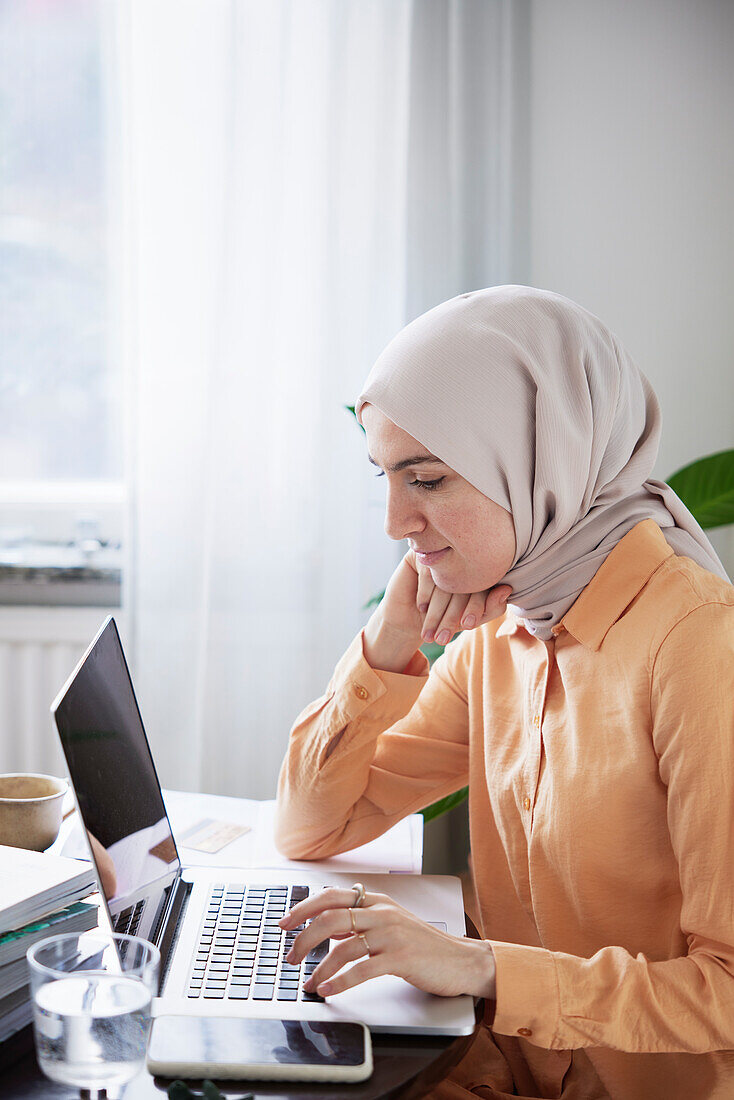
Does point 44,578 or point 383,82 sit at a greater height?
point 383,82

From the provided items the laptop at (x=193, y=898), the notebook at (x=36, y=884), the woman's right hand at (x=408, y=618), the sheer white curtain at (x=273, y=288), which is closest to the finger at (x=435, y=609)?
the woman's right hand at (x=408, y=618)

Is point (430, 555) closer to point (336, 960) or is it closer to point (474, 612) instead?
point (474, 612)

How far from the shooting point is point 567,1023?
868mm

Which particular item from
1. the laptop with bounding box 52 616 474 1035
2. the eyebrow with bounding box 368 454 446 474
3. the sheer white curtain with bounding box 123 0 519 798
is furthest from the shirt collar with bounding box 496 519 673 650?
the sheer white curtain with bounding box 123 0 519 798

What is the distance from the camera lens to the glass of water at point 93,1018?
651 millimetres

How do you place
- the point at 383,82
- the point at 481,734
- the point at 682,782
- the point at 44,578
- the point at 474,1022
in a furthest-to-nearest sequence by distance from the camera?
the point at 44,578 < the point at 383,82 < the point at 481,734 < the point at 682,782 < the point at 474,1022

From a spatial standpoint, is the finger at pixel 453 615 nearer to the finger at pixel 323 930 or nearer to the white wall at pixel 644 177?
the finger at pixel 323 930

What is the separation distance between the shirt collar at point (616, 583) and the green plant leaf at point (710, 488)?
74cm

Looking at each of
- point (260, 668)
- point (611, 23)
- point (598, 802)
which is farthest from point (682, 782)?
point (611, 23)

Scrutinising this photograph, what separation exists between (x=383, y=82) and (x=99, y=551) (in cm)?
122

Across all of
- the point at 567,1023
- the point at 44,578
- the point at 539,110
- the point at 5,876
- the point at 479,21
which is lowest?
the point at 567,1023

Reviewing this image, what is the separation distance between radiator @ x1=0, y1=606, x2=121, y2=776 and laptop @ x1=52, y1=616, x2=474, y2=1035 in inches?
50.3

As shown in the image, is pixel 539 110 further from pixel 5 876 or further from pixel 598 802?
pixel 5 876

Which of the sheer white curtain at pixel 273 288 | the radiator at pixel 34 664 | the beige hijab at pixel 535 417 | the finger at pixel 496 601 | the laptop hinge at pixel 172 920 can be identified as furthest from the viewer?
the radiator at pixel 34 664
